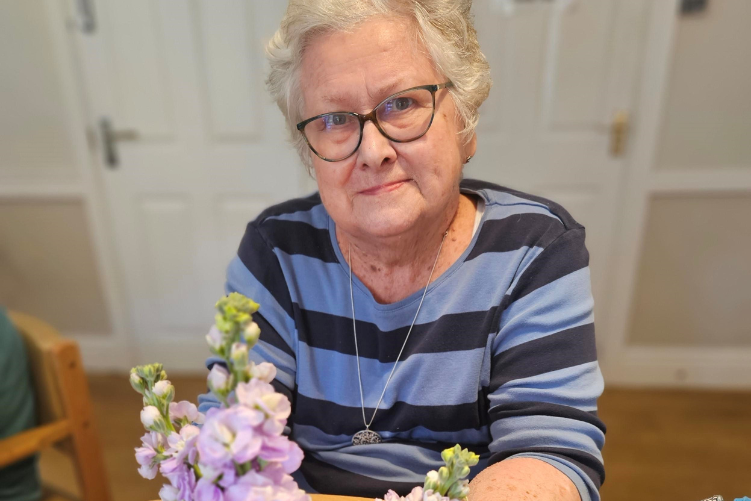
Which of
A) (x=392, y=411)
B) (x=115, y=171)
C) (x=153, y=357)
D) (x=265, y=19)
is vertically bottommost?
(x=153, y=357)

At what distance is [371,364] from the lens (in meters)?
0.98

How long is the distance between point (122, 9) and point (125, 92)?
1.08 feet

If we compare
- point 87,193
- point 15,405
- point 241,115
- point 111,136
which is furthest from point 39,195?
point 15,405

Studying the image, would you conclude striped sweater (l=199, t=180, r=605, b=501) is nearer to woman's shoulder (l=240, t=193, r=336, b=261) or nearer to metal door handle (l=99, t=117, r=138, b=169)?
woman's shoulder (l=240, t=193, r=336, b=261)

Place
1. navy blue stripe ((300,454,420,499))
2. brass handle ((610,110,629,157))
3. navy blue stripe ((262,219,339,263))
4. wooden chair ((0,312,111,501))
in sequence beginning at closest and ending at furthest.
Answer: navy blue stripe ((300,454,420,499))
navy blue stripe ((262,219,339,263))
wooden chair ((0,312,111,501))
brass handle ((610,110,629,157))

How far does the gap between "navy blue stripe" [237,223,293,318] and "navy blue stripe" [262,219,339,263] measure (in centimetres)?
2

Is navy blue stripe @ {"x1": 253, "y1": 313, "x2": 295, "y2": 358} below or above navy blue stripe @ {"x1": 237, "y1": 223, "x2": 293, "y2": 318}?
above

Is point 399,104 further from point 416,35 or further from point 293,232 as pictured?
point 293,232

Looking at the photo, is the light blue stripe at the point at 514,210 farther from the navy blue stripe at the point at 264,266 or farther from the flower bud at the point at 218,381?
the flower bud at the point at 218,381

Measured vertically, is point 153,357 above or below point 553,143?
below

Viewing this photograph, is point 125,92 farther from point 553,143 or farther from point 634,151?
point 634,151

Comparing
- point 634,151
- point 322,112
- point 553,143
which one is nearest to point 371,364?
point 322,112

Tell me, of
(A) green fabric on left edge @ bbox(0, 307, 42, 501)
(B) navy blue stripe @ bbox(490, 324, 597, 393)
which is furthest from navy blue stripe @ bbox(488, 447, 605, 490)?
(A) green fabric on left edge @ bbox(0, 307, 42, 501)

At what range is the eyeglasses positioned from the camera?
2.83ft
